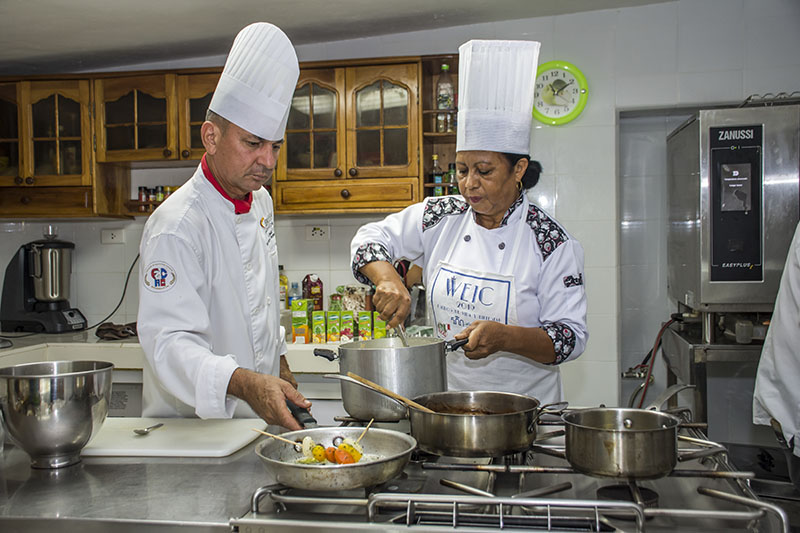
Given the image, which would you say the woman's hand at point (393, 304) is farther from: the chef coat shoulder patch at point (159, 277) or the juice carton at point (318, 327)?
the juice carton at point (318, 327)

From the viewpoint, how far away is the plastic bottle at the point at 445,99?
11.3 feet

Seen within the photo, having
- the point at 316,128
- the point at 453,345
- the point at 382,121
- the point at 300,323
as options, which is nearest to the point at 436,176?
the point at 382,121

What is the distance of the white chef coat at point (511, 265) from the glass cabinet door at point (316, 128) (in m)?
1.47

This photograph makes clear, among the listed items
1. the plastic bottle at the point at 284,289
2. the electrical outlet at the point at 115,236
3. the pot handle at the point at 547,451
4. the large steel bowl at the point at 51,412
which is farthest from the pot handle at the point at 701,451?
the electrical outlet at the point at 115,236

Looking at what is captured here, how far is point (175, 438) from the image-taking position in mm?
1422

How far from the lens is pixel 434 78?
11.8 ft

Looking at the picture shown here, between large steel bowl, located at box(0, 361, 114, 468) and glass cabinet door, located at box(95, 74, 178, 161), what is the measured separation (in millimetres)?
2564

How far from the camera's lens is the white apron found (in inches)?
75.4

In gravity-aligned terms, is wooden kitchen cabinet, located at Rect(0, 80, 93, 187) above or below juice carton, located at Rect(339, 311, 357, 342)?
above

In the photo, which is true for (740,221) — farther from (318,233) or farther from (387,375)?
(318,233)

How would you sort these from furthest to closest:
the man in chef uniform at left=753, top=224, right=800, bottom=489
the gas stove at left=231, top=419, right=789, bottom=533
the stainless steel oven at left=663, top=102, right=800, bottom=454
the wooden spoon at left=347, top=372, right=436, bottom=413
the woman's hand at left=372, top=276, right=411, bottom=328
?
the stainless steel oven at left=663, top=102, right=800, bottom=454 → the man in chef uniform at left=753, top=224, right=800, bottom=489 → the woman's hand at left=372, top=276, right=411, bottom=328 → the wooden spoon at left=347, top=372, right=436, bottom=413 → the gas stove at left=231, top=419, right=789, bottom=533

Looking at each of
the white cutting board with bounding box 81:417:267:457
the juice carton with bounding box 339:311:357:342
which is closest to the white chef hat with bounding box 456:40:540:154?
the white cutting board with bounding box 81:417:267:457

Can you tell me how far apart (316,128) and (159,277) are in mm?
2168

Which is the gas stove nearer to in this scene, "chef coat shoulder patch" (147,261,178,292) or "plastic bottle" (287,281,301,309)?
"chef coat shoulder patch" (147,261,178,292)
